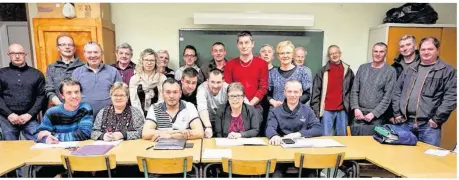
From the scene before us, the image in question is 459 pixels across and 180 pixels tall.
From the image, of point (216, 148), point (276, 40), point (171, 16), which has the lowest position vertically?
point (216, 148)

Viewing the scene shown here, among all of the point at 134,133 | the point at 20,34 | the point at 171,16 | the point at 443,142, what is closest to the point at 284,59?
the point at 134,133

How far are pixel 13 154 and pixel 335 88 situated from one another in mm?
2914

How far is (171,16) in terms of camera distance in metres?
4.03

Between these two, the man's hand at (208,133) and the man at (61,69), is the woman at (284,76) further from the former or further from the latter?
the man at (61,69)

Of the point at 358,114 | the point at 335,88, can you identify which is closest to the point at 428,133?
the point at 358,114

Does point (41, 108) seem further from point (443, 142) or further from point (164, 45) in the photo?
point (443, 142)

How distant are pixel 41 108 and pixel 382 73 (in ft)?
10.9

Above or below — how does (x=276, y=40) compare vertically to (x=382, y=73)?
above

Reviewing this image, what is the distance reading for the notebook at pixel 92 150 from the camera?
204cm

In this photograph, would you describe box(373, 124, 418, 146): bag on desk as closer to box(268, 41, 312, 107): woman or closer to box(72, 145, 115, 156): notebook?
box(268, 41, 312, 107): woman

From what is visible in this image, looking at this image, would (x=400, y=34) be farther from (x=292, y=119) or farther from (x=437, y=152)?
(x=292, y=119)

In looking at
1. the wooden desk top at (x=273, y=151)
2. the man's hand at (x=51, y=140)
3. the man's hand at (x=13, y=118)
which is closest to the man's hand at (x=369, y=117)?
the wooden desk top at (x=273, y=151)

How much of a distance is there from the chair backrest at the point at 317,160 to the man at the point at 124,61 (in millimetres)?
1857

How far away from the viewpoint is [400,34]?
3740mm
